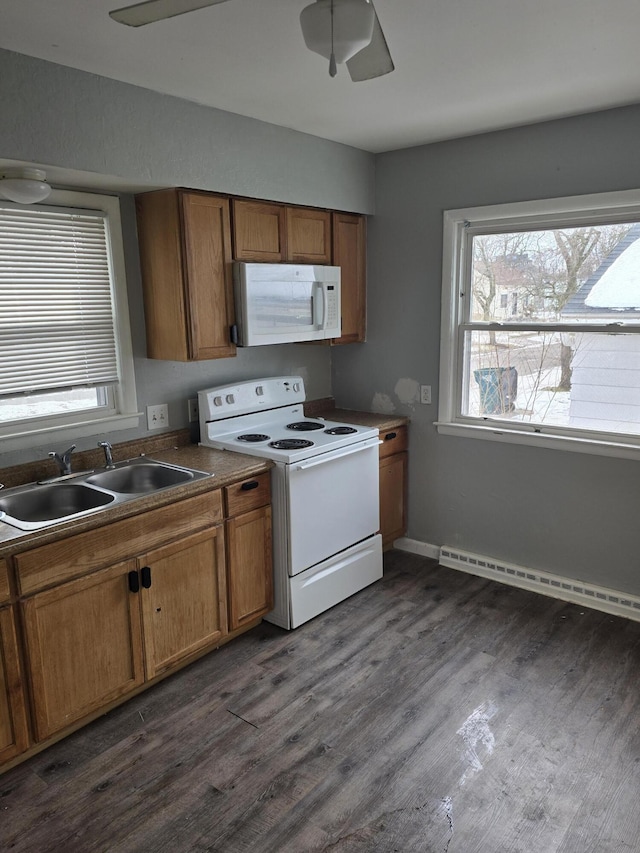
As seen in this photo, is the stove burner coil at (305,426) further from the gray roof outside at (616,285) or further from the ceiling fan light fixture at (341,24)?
the ceiling fan light fixture at (341,24)

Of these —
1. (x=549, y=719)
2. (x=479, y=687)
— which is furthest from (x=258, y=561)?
(x=549, y=719)

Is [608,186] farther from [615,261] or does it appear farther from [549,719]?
[549,719]

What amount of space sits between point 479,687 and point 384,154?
2.89 metres

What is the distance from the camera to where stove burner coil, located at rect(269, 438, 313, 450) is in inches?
119

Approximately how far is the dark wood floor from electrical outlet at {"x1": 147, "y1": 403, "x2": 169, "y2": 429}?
111cm

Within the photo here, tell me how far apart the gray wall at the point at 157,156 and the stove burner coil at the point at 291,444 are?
51 centimetres

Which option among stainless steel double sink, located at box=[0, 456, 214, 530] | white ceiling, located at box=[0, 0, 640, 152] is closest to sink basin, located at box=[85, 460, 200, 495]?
stainless steel double sink, located at box=[0, 456, 214, 530]

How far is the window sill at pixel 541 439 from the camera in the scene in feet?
9.96

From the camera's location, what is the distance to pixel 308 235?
3.40 meters

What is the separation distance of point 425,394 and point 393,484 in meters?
0.57

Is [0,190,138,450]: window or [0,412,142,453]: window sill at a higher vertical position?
[0,190,138,450]: window

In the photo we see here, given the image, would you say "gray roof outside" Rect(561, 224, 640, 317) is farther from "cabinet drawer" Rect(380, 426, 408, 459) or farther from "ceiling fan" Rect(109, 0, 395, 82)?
"ceiling fan" Rect(109, 0, 395, 82)

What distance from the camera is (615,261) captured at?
9.81ft

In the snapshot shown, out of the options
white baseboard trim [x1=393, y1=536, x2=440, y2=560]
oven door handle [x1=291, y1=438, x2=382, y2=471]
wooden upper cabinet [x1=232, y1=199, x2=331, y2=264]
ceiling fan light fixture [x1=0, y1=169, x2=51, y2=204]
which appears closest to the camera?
ceiling fan light fixture [x1=0, y1=169, x2=51, y2=204]
